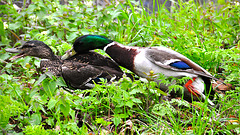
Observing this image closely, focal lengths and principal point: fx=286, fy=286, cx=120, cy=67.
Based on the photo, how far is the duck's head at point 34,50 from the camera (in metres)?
3.50

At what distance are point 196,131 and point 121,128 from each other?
0.69 metres

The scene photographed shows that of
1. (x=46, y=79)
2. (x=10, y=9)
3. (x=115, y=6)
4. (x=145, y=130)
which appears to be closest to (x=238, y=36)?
(x=115, y=6)

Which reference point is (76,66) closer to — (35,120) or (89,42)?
(89,42)

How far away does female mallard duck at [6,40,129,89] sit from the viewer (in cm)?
336

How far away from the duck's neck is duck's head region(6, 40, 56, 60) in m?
0.76

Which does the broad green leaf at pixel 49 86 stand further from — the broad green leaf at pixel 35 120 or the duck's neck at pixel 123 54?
the duck's neck at pixel 123 54

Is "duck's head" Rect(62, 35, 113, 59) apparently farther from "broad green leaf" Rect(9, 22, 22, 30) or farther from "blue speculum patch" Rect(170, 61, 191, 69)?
"broad green leaf" Rect(9, 22, 22, 30)

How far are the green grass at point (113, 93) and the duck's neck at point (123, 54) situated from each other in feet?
1.34

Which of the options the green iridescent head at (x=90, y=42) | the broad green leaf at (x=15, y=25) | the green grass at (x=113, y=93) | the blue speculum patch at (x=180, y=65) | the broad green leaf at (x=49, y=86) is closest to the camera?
the green grass at (x=113, y=93)

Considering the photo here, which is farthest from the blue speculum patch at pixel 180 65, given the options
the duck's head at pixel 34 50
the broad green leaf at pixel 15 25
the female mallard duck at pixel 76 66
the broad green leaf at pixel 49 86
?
the broad green leaf at pixel 15 25

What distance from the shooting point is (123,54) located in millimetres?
3305

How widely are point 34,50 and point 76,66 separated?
566mm

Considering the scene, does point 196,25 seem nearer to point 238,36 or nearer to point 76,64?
point 238,36

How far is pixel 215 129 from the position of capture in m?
2.64
